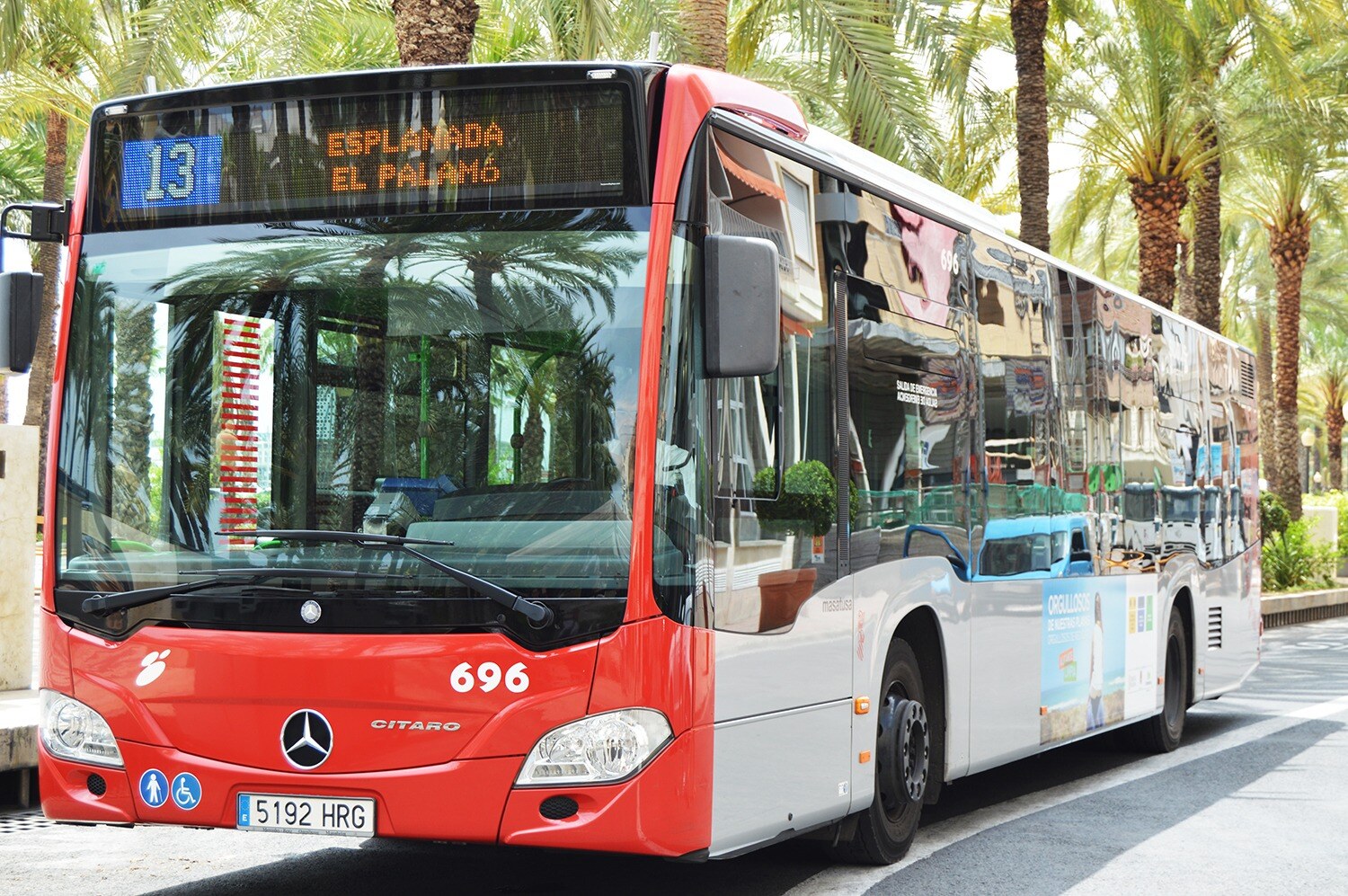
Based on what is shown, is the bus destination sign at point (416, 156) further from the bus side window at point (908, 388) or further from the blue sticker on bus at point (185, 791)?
the blue sticker on bus at point (185, 791)

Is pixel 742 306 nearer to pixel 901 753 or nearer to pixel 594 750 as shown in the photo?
pixel 594 750

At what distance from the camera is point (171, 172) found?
6.26 m

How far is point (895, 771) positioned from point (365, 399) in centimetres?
310

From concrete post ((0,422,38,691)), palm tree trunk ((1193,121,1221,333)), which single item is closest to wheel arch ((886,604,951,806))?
concrete post ((0,422,38,691))

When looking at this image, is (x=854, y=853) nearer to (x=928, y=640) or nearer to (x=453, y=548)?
(x=928, y=640)

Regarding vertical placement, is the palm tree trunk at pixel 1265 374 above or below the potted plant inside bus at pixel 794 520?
above

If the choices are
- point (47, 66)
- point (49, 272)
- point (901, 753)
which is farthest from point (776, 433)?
point (49, 272)

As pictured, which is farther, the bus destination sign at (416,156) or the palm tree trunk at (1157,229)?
the palm tree trunk at (1157,229)

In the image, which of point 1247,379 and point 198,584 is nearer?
point 198,584

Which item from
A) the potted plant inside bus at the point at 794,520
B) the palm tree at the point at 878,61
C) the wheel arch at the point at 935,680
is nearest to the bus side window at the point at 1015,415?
the wheel arch at the point at 935,680

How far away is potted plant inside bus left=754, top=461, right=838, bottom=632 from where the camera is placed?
623cm

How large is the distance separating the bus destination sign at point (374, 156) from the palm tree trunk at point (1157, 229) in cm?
2014

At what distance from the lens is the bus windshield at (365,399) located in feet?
18.6

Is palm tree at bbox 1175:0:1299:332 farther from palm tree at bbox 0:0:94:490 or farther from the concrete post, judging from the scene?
the concrete post
